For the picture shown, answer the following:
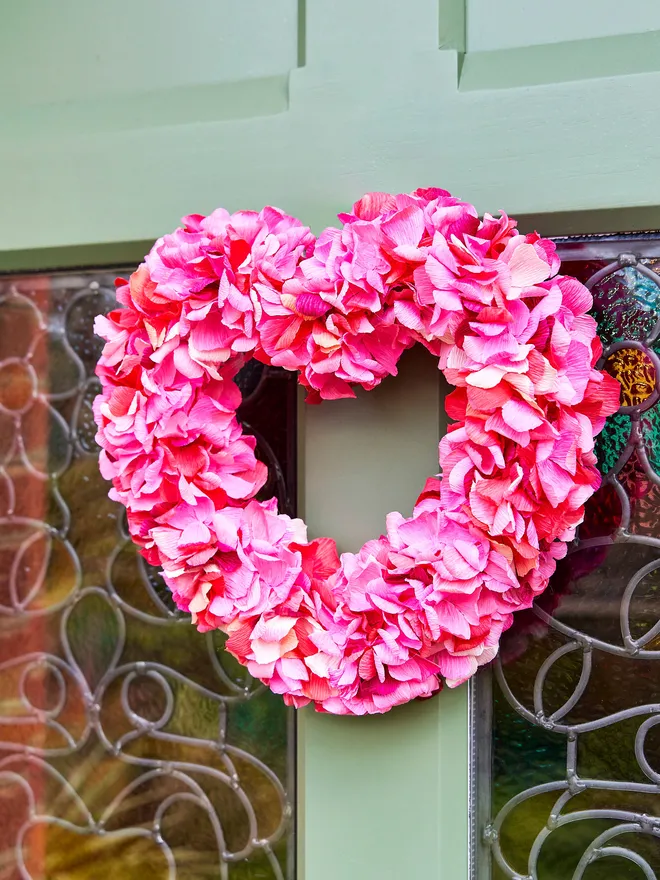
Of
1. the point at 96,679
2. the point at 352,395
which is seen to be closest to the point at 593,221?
the point at 352,395

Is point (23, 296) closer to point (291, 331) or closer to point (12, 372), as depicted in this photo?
point (12, 372)

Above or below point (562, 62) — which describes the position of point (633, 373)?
below

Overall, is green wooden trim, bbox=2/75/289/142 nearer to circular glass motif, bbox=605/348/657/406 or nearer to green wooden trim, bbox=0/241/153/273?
green wooden trim, bbox=0/241/153/273

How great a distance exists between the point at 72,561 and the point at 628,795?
2.72 feet

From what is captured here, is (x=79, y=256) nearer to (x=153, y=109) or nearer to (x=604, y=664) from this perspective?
(x=153, y=109)

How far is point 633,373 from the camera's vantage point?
34.3 inches

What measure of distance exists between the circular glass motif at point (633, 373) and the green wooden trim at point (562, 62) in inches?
12.3

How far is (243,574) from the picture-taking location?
30.9 inches

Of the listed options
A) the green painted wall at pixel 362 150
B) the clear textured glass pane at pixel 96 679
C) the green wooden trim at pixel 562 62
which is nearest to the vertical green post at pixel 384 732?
the green painted wall at pixel 362 150

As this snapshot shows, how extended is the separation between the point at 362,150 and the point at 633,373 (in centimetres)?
42

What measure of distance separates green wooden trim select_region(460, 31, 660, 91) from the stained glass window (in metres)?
0.19

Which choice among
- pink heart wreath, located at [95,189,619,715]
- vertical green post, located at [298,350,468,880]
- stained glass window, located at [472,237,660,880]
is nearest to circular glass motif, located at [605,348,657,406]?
stained glass window, located at [472,237,660,880]

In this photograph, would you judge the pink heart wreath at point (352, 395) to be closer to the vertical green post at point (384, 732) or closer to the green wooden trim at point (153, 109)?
the vertical green post at point (384, 732)

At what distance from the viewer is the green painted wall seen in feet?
2.62
